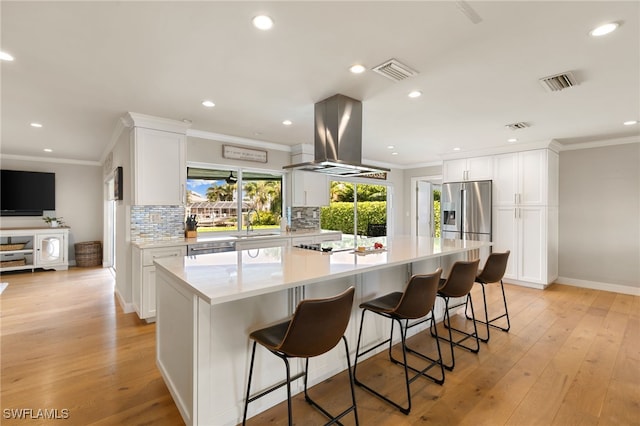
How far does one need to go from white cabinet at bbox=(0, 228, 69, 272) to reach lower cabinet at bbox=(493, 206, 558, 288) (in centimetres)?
871

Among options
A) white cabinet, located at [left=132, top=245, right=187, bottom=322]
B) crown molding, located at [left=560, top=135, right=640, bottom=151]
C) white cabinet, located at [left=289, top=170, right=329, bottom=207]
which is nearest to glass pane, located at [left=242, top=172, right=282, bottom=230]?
white cabinet, located at [left=289, top=170, right=329, bottom=207]

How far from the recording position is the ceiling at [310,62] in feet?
5.75

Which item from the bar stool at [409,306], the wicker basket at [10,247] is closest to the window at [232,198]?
the bar stool at [409,306]

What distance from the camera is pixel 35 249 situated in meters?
6.12

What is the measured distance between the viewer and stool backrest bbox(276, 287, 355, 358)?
150cm

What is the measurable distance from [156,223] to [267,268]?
265 cm

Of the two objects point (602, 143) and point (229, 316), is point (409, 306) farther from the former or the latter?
point (602, 143)

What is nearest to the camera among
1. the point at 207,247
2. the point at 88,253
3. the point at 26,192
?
the point at 207,247

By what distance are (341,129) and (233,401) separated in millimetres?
2433

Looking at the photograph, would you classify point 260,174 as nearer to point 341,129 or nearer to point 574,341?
point 341,129

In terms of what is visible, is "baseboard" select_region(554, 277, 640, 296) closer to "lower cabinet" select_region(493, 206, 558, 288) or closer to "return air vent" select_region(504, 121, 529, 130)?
"lower cabinet" select_region(493, 206, 558, 288)

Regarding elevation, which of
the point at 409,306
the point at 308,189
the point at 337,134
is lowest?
the point at 409,306

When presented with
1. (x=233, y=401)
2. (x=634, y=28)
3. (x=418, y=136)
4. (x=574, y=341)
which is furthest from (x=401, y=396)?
(x=418, y=136)

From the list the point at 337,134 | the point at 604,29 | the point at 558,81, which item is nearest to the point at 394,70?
the point at 337,134
